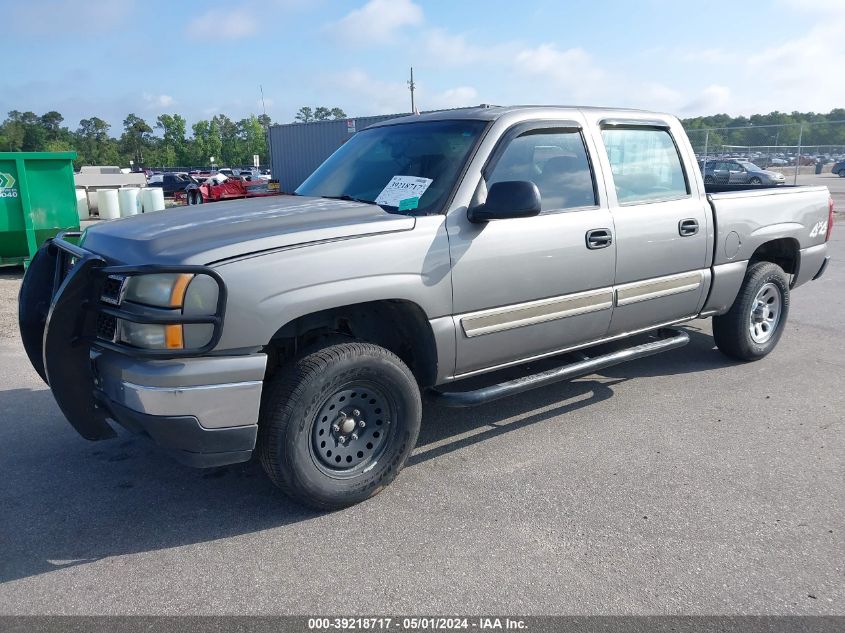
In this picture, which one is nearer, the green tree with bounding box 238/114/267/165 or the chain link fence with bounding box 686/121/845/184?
Result: the chain link fence with bounding box 686/121/845/184

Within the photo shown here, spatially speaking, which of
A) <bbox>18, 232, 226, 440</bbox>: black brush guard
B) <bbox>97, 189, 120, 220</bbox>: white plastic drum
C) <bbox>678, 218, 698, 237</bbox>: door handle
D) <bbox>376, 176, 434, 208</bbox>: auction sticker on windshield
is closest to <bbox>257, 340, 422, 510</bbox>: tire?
<bbox>18, 232, 226, 440</bbox>: black brush guard

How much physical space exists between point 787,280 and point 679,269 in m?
1.74

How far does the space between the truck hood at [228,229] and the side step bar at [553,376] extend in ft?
→ 3.26

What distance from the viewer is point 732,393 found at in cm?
512

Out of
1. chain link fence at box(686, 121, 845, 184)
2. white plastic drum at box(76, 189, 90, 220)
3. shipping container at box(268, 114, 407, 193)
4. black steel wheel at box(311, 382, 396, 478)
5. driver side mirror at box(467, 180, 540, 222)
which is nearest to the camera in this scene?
black steel wheel at box(311, 382, 396, 478)

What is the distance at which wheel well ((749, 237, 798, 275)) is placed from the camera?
5.78m

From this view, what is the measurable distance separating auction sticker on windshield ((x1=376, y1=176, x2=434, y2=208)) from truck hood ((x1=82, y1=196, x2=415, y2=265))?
12cm

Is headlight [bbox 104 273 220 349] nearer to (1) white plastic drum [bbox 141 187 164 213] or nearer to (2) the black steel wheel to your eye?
(2) the black steel wheel

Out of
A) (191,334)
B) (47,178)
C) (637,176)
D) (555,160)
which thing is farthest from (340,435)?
(47,178)

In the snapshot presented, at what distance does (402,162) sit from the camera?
4.17 meters

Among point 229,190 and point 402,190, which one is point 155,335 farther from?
point 229,190

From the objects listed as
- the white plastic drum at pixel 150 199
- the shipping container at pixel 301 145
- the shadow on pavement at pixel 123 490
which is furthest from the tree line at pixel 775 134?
the shadow on pavement at pixel 123 490

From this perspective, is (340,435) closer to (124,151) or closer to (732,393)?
(732,393)

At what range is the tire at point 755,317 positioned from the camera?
18.0 ft
